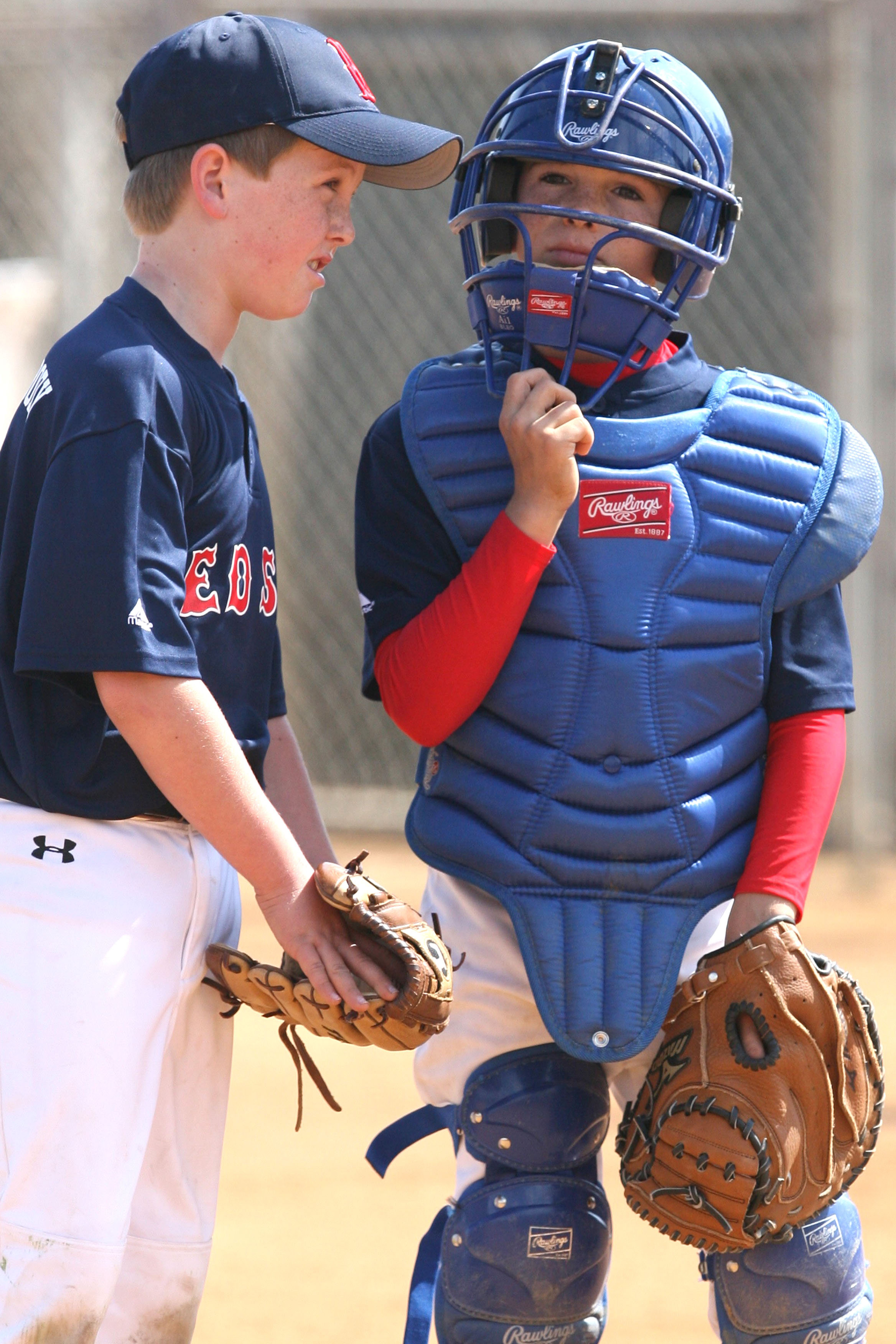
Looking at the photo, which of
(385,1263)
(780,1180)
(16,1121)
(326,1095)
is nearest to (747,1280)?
(780,1180)

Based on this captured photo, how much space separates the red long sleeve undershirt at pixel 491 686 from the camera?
6.36 feet

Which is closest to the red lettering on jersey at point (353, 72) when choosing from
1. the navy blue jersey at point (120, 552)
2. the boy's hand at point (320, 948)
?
the navy blue jersey at point (120, 552)

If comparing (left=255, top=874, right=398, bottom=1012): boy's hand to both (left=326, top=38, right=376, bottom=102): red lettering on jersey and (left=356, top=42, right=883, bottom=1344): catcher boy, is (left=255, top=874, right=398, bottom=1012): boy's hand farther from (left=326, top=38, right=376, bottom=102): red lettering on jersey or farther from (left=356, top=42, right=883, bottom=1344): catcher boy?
(left=326, top=38, right=376, bottom=102): red lettering on jersey

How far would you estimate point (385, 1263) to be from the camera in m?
3.05

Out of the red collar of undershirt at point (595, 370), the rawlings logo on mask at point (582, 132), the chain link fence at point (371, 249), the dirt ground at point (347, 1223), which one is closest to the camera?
the rawlings logo on mask at point (582, 132)

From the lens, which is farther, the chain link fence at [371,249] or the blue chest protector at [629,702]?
the chain link fence at [371,249]

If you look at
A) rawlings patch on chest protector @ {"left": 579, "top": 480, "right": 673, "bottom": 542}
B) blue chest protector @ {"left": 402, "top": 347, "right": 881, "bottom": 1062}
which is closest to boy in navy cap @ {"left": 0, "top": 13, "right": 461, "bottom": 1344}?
blue chest protector @ {"left": 402, "top": 347, "right": 881, "bottom": 1062}

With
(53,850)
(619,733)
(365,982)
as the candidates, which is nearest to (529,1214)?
(365,982)

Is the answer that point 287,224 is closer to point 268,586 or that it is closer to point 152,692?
point 268,586

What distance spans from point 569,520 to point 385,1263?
1665 mm

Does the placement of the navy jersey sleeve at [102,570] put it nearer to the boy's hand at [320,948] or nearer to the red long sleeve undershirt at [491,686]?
the boy's hand at [320,948]

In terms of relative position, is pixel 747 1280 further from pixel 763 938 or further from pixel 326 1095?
pixel 326 1095

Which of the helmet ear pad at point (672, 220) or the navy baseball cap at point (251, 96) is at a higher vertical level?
the navy baseball cap at point (251, 96)

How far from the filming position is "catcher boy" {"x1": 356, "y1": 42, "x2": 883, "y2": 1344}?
1955mm
